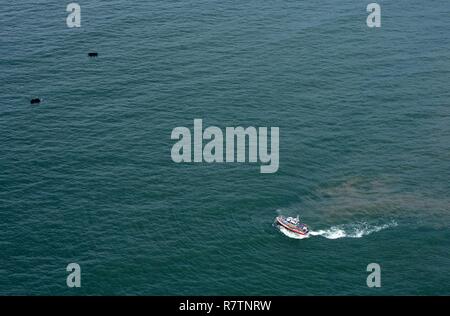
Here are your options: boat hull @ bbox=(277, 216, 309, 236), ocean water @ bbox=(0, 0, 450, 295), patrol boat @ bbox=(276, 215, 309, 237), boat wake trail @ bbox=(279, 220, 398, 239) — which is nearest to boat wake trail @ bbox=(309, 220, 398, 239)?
boat wake trail @ bbox=(279, 220, 398, 239)

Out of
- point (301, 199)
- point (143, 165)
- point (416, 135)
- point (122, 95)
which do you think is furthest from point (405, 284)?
point (122, 95)

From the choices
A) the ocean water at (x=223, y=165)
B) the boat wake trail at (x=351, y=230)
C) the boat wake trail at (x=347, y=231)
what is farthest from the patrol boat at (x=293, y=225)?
the boat wake trail at (x=351, y=230)

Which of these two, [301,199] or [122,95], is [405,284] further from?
[122,95]

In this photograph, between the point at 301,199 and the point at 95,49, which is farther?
the point at 95,49

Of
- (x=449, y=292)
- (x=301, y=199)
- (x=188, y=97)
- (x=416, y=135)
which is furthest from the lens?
(x=188, y=97)

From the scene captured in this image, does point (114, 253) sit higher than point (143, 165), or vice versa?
point (143, 165)

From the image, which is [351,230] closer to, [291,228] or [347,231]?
[347,231]

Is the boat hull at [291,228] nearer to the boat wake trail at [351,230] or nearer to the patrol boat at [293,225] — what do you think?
the patrol boat at [293,225]
